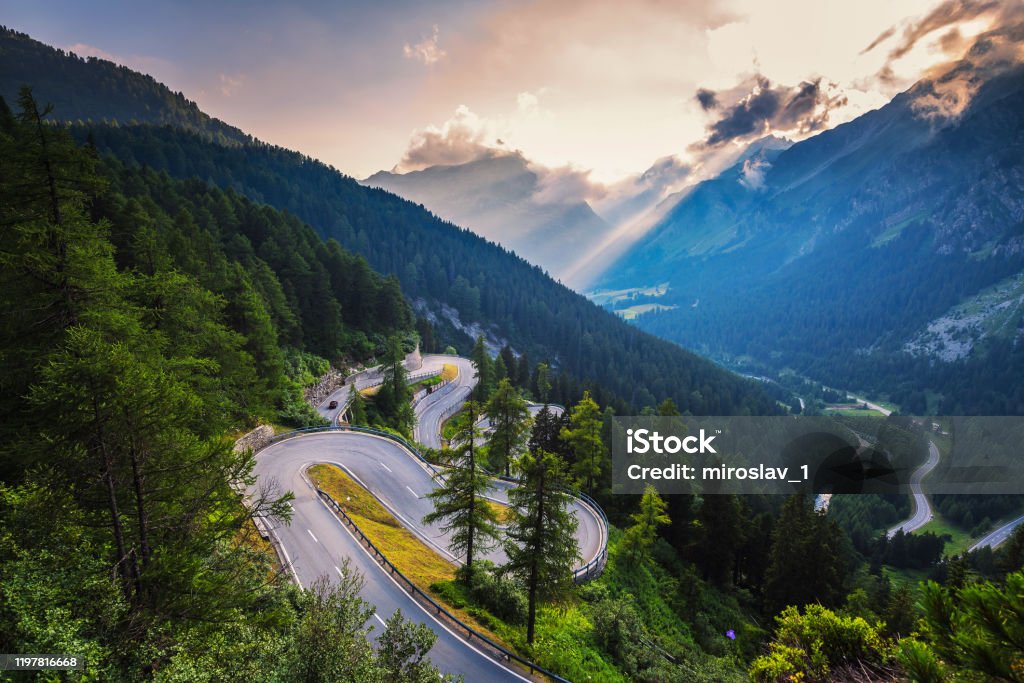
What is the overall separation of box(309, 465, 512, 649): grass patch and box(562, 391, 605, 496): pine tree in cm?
1504

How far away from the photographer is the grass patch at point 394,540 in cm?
2205

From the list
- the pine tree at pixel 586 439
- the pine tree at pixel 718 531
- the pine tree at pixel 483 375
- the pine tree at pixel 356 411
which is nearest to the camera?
the pine tree at pixel 586 439

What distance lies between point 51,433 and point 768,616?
4855 centimetres

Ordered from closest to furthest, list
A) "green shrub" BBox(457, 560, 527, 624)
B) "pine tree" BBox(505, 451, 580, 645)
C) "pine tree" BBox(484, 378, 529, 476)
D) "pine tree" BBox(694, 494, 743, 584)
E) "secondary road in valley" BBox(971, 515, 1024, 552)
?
"pine tree" BBox(505, 451, 580, 645) → "green shrub" BBox(457, 560, 527, 624) → "pine tree" BBox(484, 378, 529, 476) → "pine tree" BBox(694, 494, 743, 584) → "secondary road in valley" BBox(971, 515, 1024, 552)

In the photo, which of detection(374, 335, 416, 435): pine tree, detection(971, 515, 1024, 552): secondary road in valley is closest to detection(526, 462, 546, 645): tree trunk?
detection(374, 335, 416, 435): pine tree

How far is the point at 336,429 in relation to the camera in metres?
42.3

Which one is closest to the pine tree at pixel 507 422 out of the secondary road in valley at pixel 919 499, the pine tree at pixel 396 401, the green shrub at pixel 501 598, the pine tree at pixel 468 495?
the pine tree at pixel 468 495

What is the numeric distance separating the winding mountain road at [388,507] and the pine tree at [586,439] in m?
3.29

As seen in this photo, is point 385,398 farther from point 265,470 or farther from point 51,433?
point 51,433

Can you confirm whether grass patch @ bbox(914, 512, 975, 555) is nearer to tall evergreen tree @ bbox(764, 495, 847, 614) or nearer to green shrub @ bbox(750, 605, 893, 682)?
tall evergreen tree @ bbox(764, 495, 847, 614)

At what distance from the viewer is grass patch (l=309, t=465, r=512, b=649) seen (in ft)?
72.3

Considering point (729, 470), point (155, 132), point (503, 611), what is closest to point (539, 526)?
point (503, 611)

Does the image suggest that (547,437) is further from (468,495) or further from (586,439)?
(468,495)

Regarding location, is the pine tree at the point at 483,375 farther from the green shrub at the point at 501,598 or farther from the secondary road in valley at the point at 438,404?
the green shrub at the point at 501,598
